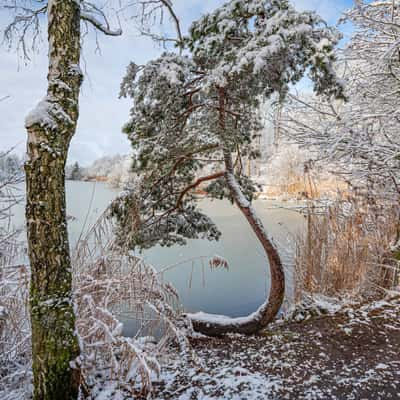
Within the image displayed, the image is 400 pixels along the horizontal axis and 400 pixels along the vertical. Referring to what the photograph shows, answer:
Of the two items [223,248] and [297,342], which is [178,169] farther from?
[223,248]

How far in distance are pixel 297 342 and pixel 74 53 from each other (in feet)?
8.08

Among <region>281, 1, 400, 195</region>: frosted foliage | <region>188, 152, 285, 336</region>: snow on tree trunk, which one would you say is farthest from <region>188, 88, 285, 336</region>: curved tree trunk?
<region>281, 1, 400, 195</region>: frosted foliage

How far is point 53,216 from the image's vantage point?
1.39m

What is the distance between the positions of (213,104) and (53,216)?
198 cm

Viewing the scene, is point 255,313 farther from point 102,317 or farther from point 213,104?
point 213,104

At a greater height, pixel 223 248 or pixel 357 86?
pixel 357 86

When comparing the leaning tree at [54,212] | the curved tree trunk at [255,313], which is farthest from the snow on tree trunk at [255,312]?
the leaning tree at [54,212]

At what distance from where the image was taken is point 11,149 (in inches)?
93.5

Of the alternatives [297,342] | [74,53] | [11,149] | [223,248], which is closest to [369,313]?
[297,342]

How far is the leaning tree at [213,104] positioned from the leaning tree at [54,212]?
2.16 feet

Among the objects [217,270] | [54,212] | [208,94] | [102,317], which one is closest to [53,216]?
[54,212]

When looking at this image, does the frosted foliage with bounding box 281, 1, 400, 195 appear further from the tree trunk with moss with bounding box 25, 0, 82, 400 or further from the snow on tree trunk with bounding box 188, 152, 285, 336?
the tree trunk with moss with bounding box 25, 0, 82, 400

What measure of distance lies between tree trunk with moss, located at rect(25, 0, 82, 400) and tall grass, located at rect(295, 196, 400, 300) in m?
2.66

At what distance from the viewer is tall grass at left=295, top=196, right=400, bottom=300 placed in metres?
3.33
